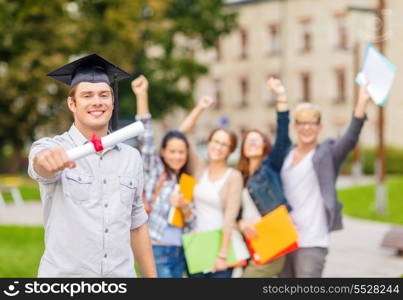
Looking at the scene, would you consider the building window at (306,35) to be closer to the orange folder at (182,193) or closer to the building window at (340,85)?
the building window at (340,85)

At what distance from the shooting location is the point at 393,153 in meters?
40.5

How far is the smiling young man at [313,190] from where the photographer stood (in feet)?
19.9

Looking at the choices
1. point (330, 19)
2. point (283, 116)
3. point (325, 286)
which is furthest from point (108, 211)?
point (330, 19)

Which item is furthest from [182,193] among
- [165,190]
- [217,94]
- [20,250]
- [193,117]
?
[217,94]

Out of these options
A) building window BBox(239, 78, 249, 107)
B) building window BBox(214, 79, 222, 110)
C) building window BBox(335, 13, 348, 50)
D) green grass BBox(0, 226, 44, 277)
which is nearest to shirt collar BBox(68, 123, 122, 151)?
green grass BBox(0, 226, 44, 277)

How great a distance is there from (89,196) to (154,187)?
9.98ft

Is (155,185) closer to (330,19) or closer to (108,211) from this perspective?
(108,211)

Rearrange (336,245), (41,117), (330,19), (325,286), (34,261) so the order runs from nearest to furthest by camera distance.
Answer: (325,286) < (34,261) < (336,245) < (41,117) < (330,19)

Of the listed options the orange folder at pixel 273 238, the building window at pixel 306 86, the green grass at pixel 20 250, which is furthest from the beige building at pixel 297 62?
the orange folder at pixel 273 238

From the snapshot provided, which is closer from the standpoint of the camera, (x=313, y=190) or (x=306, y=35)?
(x=313, y=190)

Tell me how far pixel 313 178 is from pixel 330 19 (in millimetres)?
42101

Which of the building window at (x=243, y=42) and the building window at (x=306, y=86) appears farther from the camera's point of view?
the building window at (x=243, y=42)

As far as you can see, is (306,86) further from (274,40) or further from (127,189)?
(127,189)

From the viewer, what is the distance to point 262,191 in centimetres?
604
